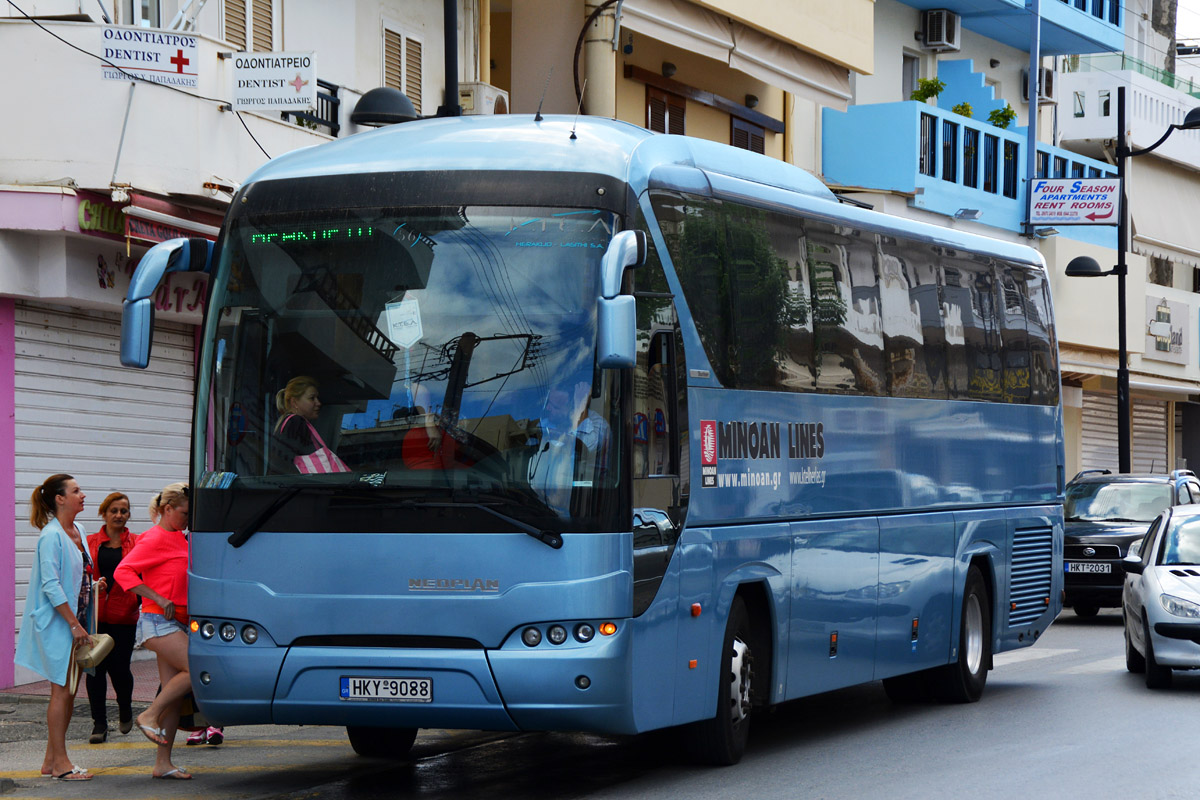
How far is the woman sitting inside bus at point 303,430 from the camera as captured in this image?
9.52 meters

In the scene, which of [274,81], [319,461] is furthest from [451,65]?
[319,461]

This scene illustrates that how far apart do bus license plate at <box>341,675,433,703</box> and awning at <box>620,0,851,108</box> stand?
47.2 ft

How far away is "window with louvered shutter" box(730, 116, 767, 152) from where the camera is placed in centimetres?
2898

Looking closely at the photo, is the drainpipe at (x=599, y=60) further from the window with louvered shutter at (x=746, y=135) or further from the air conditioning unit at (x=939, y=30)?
the air conditioning unit at (x=939, y=30)

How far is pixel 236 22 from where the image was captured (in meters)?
18.0

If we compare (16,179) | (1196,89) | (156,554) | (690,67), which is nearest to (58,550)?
(156,554)

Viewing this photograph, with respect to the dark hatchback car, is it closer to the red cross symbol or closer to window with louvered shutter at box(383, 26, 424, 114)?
window with louvered shutter at box(383, 26, 424, 114)

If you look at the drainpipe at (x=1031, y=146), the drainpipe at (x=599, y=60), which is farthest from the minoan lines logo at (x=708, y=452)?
the drainpipe at (x=1031, y=146)

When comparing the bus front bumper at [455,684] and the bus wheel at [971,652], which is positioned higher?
the bus front bumper at [455,684]

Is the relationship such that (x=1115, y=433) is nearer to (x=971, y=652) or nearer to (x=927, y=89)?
(x=927, y=89)

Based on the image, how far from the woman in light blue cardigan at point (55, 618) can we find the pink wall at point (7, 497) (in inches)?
182

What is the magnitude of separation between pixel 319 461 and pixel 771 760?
3.79 m

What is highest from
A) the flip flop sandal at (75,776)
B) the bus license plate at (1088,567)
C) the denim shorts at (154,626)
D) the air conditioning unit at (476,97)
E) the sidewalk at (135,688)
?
the air conditioning unit at (476,97)

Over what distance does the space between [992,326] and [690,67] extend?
42.3 feet
